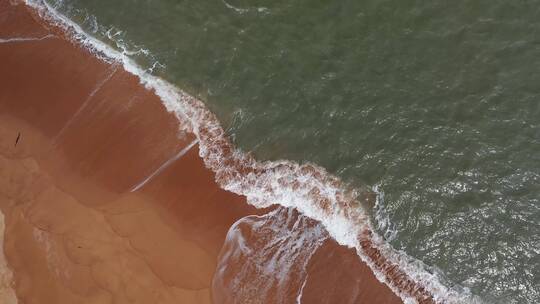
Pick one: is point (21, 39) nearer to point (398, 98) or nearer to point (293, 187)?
point (293, 187)

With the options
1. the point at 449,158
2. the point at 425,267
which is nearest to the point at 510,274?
the point at 425,267

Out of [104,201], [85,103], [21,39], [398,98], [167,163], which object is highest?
[21,39]

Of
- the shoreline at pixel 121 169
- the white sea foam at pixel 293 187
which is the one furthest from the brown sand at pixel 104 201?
the white sea foam at pixel 293 187

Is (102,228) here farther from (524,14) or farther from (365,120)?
(524,14)

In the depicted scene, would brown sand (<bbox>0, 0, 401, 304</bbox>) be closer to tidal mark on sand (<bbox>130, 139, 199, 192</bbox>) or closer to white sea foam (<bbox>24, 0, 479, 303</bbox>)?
tidal mark on sand (<bbox>130, 139, 199, 192</bbox>)

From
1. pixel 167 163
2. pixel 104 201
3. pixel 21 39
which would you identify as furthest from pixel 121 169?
pixel 21 39

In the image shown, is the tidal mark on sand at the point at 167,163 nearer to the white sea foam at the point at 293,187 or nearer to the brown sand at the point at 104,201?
the brown sand at the point at 104,201
